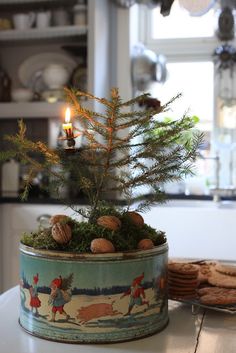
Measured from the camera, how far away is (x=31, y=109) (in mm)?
2932

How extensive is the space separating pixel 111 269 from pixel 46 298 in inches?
4.5

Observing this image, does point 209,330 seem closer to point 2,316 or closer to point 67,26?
point 2,316

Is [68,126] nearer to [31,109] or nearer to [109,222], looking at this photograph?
[109,222]

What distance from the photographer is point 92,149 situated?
85 cm

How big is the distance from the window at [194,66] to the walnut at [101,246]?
245 centimetres

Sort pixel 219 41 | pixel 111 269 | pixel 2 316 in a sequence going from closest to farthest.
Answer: pixel 111 269 < pixel 2 316 < pixel 219 41

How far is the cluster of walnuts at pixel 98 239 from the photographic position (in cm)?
76

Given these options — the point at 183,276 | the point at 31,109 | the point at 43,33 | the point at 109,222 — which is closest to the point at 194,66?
the point at 43,33

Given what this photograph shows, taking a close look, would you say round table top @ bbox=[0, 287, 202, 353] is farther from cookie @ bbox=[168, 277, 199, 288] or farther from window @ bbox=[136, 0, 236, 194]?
window @ bbox=[136, 0, 236, 194]

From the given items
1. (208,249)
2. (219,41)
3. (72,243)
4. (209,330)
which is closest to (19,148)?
(72,243)

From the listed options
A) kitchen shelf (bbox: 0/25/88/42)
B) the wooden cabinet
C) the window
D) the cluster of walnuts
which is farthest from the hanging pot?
the cluster of walnuts

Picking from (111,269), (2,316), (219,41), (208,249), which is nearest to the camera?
(111,269)

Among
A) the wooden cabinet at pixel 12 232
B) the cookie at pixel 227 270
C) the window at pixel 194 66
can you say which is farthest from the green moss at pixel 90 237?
the window at pixel 194 66

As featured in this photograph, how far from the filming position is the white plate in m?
3.13
